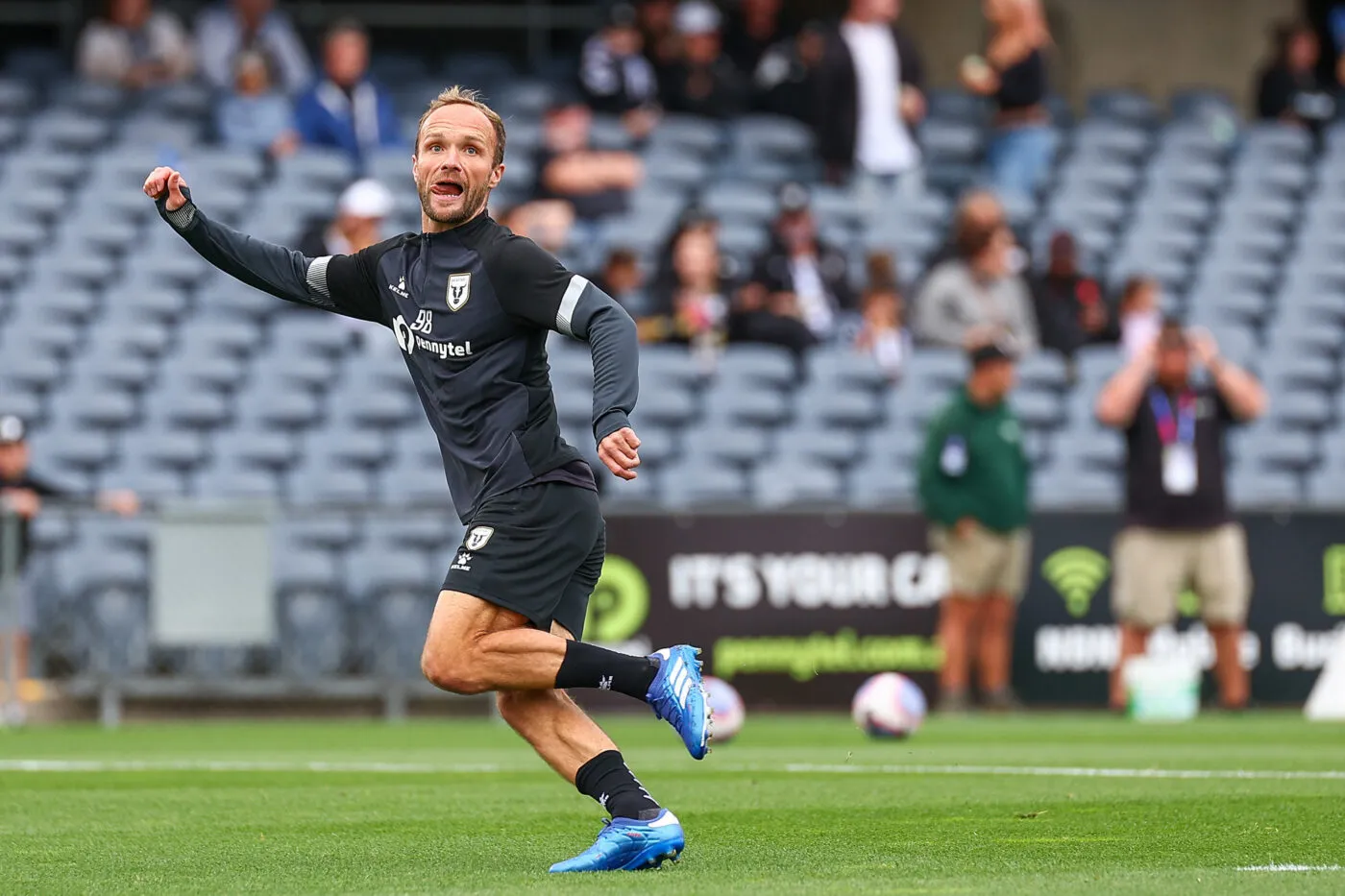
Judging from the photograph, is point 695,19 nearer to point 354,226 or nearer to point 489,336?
point 354,226

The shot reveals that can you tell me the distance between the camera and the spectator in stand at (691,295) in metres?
17.3

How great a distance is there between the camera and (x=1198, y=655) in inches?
616

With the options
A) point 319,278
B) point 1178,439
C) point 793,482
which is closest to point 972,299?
point 793,482

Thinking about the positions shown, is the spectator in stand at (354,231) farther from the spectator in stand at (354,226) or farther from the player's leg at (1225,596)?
the player's leg at (1225,596)

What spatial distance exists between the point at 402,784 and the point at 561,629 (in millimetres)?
3147

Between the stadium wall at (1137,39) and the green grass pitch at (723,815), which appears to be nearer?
the green grass pitch at (723,815)

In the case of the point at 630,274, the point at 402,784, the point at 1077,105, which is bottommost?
the point at 402,784

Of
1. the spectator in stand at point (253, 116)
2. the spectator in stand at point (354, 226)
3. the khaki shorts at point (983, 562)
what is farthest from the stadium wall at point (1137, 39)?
the khaki shorts at point (983, 562)

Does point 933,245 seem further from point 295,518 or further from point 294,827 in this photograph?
point 294,827

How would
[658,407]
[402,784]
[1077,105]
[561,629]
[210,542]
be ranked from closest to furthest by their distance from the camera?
1. [561,629]
2. [402,784]
3. [210,542]
4. [658,407]
5. [1077,105]

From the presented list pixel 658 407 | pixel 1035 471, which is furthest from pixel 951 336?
pixel 658 407

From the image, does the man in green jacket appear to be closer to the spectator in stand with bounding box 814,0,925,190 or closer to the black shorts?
the spectator in stand with bounding box 814,0,925,190

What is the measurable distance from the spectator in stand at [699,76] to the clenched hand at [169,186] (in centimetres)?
1359

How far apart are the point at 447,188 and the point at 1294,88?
16901mm
